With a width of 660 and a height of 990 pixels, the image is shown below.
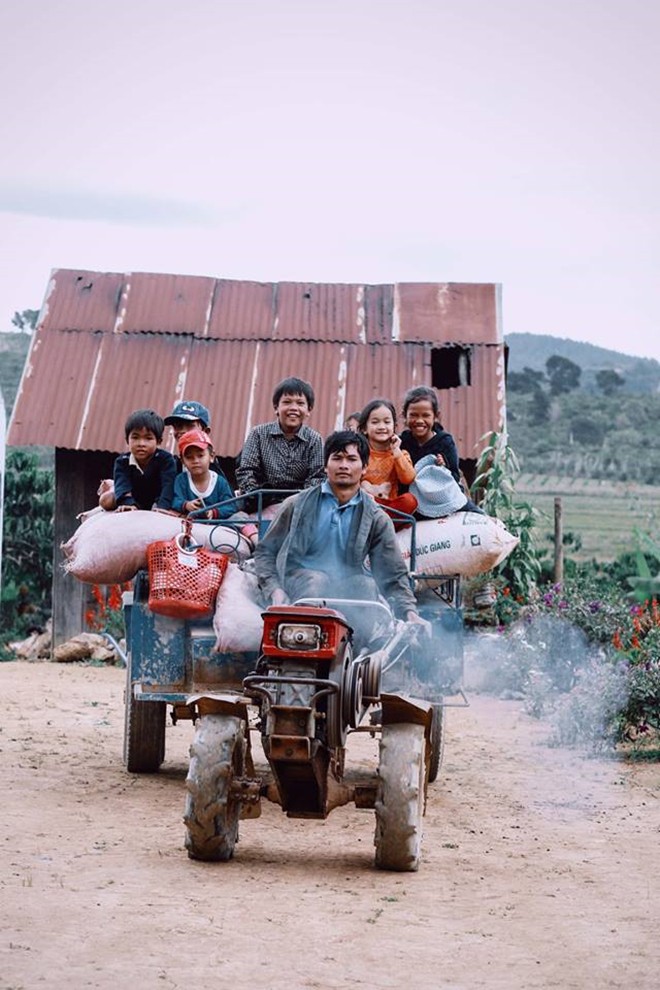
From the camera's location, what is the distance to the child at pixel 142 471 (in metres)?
10.1

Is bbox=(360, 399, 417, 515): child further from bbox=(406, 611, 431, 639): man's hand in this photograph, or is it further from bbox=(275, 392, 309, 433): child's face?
bbox=(406, 611, 431, 639): man's hand

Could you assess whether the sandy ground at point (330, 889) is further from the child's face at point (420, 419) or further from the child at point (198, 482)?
the child's face at point (420, 419)

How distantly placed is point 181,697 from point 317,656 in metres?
2.09

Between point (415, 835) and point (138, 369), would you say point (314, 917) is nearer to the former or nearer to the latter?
point (415, 835)

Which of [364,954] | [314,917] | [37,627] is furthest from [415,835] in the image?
[37,627]

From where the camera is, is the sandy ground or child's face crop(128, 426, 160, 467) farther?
child's face crop(128, 426, 160, 467)

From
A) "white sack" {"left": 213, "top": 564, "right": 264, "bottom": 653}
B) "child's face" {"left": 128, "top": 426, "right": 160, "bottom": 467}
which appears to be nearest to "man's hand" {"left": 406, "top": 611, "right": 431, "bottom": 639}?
"white sack" {"left": 213, "top": 564, "right": 264, "bottom": 653}

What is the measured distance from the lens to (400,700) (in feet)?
24.7

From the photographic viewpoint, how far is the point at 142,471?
33.8ft

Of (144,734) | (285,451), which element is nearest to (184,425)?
(285,451)

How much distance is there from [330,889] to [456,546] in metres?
3.17

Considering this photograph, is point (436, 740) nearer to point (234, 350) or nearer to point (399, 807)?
point (399, 807)

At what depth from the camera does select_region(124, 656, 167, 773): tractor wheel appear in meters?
10.0

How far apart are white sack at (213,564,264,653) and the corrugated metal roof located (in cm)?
949
